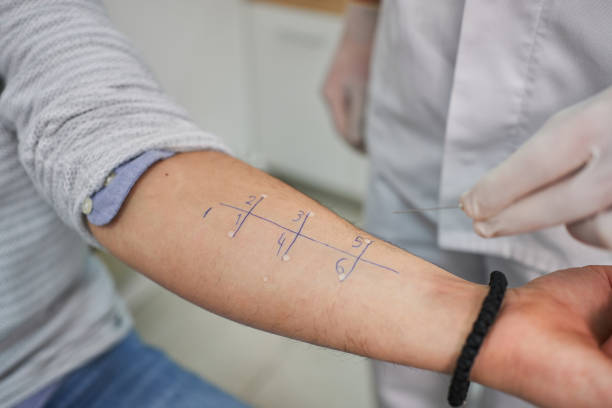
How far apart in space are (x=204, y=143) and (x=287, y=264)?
198 millimetres

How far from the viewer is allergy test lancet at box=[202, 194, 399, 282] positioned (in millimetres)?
519

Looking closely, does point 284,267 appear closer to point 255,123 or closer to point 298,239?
point 298,239

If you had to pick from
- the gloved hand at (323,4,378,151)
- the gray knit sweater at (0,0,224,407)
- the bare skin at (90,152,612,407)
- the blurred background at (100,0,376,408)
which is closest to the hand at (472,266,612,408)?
the bare skin at (90,152,612,407)

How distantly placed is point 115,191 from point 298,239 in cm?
22

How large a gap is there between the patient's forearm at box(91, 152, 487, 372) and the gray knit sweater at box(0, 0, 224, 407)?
0.05m

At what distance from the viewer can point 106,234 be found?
554mm

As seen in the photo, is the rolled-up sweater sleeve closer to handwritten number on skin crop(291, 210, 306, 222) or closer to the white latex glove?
handwritten number on skin crop(291, 210, 306, 222)

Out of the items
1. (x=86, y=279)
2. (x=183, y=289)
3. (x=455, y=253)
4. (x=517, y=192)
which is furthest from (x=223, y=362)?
(x=517, y=192)

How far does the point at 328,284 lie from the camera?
0.51 m

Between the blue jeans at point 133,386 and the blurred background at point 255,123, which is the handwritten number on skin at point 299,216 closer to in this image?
the blue jeans at point 133,386

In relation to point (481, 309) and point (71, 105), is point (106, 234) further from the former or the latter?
point (481, 309)

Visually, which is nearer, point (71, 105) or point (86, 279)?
point (71, 105)

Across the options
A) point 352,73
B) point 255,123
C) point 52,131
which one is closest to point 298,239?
point 52,131

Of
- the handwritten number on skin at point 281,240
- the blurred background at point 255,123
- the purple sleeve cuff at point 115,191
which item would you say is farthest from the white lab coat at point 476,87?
the blurred background at point 255,123
